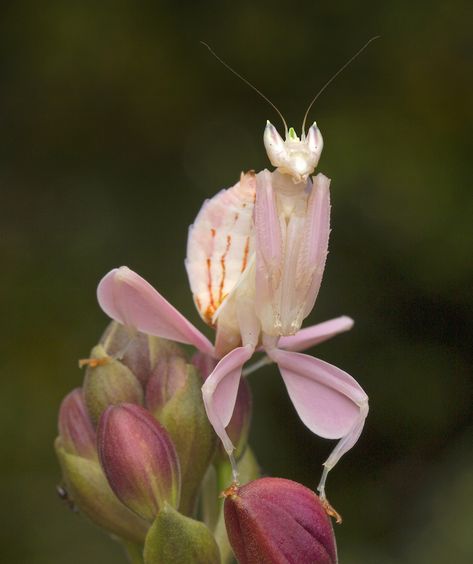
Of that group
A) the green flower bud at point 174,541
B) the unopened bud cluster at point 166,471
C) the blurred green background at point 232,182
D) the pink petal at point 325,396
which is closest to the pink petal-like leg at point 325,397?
the pink petal at point 325,396

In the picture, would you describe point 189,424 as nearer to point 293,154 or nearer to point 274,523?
point 274,523

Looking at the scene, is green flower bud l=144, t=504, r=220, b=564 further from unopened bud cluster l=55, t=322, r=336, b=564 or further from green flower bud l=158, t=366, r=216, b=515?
green flower bud l=158, t=366, r=216, b=515

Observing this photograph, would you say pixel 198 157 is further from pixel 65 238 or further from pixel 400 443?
pixel 400 443

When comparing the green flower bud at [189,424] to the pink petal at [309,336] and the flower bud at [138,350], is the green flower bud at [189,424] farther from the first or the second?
the pink petal at [309,336]

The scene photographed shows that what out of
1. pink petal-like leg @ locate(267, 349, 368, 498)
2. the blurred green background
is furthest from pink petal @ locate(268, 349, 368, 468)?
the blurred green background

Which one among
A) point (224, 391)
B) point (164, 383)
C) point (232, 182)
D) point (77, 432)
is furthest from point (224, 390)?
point (232, 182)

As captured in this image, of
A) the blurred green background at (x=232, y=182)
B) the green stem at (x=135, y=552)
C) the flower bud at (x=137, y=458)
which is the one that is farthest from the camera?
the blurred green background at (x=232, y=182)
